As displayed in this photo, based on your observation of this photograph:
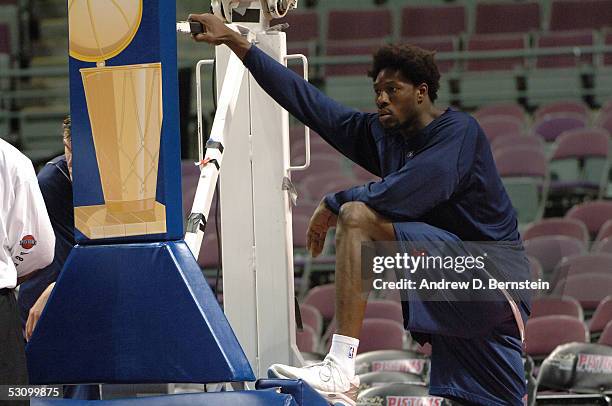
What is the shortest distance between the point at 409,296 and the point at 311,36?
32.7 ft

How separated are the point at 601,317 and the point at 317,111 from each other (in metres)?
3.41

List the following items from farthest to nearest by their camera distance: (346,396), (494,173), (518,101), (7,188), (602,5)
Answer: (602,5)
(518,101)
(494,173)
(346,396)
(7,188)

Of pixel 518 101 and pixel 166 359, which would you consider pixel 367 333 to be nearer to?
pixel 166 359

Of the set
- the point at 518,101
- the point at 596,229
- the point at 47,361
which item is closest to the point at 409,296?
the point at 47,361

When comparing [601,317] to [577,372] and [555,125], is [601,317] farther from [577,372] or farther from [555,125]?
[555,125]

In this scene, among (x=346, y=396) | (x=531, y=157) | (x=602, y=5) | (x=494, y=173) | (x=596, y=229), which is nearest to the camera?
(x=346, y=396)

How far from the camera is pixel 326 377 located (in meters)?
4.09

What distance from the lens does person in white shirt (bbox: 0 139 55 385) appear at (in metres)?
3.71

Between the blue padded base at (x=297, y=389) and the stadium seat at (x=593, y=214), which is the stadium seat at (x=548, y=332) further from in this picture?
the blue padded base at (x=297, y=389)

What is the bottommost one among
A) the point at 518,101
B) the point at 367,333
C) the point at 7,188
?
the point at 367,333

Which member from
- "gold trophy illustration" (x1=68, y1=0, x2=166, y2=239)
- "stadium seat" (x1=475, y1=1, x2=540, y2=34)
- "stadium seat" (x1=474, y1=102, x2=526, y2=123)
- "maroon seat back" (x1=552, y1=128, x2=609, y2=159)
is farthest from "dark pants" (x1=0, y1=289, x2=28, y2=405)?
"stadium seat" (x1=475, y1=1, x2=540, y2=34)

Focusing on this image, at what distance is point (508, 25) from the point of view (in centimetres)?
1380

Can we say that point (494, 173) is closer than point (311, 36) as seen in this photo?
Yes

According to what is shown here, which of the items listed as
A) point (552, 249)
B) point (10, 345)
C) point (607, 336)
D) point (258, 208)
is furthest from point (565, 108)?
point (10, 345)
